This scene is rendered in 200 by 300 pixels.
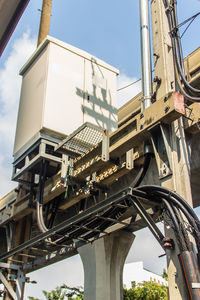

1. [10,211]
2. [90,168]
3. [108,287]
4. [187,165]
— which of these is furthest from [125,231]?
[10,211]

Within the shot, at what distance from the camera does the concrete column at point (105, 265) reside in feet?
36.3

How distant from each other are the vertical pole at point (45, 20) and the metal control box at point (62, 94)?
5.75 m

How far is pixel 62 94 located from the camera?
13031mm

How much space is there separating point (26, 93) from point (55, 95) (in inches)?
80.9

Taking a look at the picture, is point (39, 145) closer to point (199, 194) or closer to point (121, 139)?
point (121, 139)

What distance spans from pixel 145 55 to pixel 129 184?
3983mm

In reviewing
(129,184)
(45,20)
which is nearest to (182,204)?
(129,184)

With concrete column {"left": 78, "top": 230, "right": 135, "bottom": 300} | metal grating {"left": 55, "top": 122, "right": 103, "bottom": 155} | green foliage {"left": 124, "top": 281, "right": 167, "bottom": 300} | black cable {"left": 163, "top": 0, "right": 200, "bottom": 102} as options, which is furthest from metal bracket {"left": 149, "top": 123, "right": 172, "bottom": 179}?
green foliage {"left": 124, "top": 281, "right": 167, "bottom": 300}

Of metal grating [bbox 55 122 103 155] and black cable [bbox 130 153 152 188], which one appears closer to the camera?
black cable [bbox 130 153 152 188]

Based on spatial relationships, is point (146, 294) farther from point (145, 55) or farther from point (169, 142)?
point (169, 142)

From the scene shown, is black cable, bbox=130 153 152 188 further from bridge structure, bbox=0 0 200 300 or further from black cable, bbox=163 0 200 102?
black cable, bbox=163 0 200 102

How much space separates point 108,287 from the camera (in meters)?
11.1

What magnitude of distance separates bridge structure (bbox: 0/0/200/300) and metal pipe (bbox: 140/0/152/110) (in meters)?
0.04

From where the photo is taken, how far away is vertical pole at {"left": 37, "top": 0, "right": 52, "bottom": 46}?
19981 millimetres
